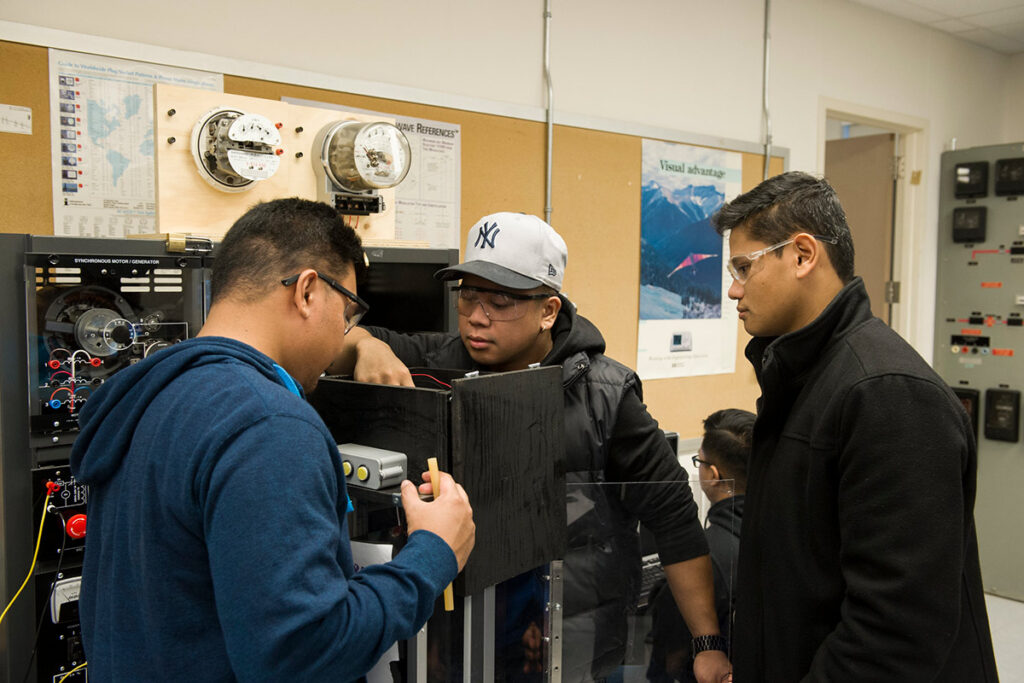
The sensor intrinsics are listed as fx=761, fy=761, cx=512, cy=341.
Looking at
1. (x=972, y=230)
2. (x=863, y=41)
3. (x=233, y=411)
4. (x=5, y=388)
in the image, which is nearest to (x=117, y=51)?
(x=5, y=388)

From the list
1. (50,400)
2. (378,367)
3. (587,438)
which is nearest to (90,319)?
(50,400)

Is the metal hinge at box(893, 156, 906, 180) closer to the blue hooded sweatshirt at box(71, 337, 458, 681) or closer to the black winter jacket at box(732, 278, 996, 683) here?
the black winter jacket at box(732, 278, 996, 683)

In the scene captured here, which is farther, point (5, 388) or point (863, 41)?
point (863, 41)

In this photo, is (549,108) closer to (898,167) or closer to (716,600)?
(716,600)

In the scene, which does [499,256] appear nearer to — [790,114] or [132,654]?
[132,654]

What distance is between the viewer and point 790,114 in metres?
3.58

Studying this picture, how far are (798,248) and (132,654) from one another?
1133mm

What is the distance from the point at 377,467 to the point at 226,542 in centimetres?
29

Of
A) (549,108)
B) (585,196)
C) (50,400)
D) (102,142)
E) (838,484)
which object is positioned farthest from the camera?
(585,196)

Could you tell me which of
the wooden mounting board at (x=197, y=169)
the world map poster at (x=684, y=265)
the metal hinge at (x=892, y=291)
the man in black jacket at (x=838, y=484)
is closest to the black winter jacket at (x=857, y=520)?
the man in black jacket at (x=838, y=484)

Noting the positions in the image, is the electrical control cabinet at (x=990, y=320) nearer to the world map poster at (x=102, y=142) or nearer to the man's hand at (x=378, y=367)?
the man's hand at (x=378, y=367)

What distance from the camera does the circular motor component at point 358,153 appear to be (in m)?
1.61

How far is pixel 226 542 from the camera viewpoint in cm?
79

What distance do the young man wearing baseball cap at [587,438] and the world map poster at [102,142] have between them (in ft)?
2.70
